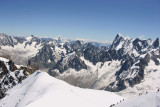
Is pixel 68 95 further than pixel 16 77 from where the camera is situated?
No

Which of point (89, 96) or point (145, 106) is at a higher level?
point (145, 106)

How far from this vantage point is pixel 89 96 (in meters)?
108

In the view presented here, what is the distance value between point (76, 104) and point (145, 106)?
1657 inches

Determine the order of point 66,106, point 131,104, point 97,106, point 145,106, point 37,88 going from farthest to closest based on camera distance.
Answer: point 37,88 < point 97,106 < point 66,106 < point 131,104 < point 145,106

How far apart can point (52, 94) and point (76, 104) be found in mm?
15650

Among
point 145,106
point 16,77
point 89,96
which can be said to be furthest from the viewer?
point 16,77

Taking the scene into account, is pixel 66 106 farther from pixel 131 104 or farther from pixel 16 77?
pixel 16 77

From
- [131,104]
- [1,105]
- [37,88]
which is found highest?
[131,104]

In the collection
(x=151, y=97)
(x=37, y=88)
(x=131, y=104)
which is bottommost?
(x=37, y=88)

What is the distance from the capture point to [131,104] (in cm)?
5669

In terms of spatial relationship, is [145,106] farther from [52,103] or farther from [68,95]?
[68,95]

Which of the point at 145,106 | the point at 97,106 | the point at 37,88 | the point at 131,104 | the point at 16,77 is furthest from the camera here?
the point at 16,77

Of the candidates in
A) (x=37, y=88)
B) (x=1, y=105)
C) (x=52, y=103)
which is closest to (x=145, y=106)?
(x=52, y=103)

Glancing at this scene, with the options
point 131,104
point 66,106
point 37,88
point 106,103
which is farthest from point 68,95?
point 131,104
